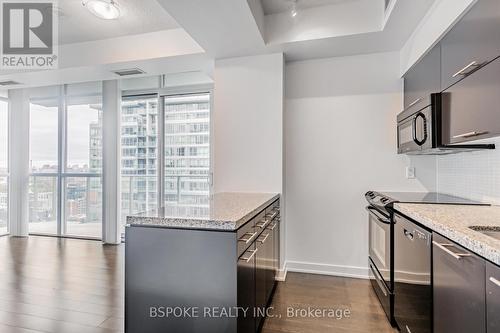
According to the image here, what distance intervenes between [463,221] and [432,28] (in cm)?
166

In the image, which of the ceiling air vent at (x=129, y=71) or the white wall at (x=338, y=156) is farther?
the ceiling air vent at (x=129, y=71)

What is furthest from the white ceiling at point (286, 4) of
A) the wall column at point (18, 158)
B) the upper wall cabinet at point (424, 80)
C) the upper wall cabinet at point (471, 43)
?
the wall column at point (18, 158)

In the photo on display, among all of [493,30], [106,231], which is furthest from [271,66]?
[106,231]

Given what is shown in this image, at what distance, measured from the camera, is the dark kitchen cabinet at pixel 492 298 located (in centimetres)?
94

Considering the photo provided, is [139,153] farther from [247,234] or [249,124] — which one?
[247,234]

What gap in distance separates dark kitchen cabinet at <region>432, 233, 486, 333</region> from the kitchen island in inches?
40.0

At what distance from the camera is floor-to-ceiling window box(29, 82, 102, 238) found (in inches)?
186

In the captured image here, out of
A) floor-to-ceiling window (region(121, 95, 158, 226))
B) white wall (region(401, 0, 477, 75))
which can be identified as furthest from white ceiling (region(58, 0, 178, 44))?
white wall (region(401, 0, 477, 75))

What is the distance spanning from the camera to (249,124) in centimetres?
314

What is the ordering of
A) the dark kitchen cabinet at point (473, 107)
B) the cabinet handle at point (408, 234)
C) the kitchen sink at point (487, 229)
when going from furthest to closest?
the cabinet handle at point (408, 234) → the dark kitchen cabinet at point (473, 107) → the kitchen sink at point (487, 229)

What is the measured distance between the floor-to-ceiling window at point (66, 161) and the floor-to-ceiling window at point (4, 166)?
1.41 ft

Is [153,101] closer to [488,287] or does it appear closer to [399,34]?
[399,34]

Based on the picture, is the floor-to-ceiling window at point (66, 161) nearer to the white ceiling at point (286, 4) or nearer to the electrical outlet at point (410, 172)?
the white ceiling at point (286, 4)

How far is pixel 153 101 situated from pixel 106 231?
7.56 ft
